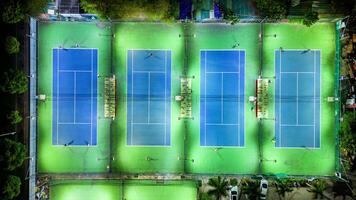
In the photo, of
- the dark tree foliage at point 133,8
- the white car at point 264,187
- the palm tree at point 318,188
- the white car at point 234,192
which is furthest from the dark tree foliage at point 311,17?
the white car at point 234,192

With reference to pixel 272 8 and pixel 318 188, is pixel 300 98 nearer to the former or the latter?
pixel 318 188

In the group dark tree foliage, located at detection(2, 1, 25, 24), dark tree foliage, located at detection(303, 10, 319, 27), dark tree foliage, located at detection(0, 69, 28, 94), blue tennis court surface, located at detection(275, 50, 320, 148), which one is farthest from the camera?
blue tennis court surface, located at detection(275, 50, 320, 148)

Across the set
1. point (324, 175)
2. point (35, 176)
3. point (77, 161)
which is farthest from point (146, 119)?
point (324, 175)

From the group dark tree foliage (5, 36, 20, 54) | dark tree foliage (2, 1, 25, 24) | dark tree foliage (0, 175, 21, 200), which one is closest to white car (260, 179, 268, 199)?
dark tree foliage (0, 175, 21, 200)

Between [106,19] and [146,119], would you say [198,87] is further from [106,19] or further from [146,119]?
[106,19]

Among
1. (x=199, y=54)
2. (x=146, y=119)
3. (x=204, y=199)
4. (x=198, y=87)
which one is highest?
(x=199, y=54)

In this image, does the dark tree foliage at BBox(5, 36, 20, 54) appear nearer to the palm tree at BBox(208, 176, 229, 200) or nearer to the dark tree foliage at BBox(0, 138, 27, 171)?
the dark tree foliage at BBox(0, 138, 27, 171)
